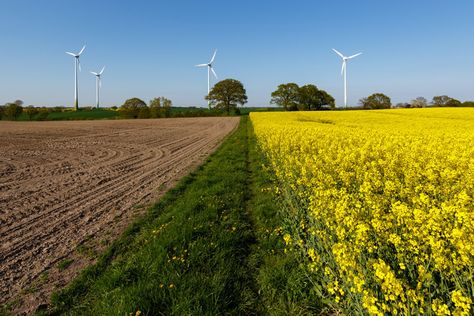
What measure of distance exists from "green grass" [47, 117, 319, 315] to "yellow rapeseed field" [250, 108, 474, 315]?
1.64 feet

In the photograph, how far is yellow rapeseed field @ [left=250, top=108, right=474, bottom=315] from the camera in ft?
9.09

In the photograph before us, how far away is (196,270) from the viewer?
15.6ft

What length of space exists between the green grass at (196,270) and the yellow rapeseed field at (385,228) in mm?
501

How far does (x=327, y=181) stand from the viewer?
6094 millimetres

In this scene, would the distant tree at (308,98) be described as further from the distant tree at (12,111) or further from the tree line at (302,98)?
the distant tree at (12,111)

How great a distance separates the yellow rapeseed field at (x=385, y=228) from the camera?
9.09 ft

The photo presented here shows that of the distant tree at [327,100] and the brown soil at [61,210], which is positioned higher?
the distant tree at [327,100]

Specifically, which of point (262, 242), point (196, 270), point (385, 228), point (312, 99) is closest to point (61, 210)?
point (196, 270)

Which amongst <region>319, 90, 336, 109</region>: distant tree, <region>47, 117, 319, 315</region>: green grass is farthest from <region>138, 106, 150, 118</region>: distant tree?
<region>47, 117, 319, 315</region>: green grass

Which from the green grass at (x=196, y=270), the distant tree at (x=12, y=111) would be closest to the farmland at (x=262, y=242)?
the green grass at (x=196, y=270)

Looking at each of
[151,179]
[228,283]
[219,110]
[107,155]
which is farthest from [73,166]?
[219,110]

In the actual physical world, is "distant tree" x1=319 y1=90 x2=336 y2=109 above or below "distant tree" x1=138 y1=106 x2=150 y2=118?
above

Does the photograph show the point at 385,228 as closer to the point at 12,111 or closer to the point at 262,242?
the point at 262,242

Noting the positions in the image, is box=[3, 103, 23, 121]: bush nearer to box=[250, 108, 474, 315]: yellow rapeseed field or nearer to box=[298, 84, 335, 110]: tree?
box=[298, 84, 335, 110]: tree
